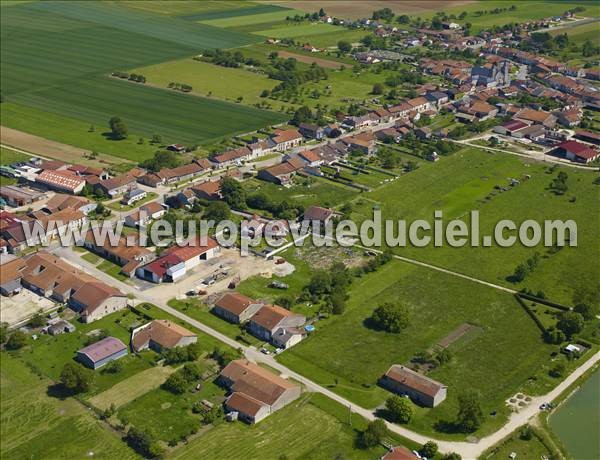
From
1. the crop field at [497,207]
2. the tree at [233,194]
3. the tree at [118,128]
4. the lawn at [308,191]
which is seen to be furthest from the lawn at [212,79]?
the crop field at [497,207]

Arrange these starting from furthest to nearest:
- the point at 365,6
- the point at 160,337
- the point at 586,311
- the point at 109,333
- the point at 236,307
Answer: the point at 365,6 < the point at 236,307 < the point at 586,311 < the point at 109,333 < the point at 160,337

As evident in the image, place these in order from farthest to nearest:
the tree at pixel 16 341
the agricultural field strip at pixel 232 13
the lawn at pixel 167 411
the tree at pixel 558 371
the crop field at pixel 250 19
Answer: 1. the agricultural field strip at pixel 232 13
2. the crop field at pixel 250 19
3. the tree at pixel 16 341
4. the tree at pixel 558 371
5. the lawn at pixel 167 411

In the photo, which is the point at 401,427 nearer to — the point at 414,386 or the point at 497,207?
the point at 414,386

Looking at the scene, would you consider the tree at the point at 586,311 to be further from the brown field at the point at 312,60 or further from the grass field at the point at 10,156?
the brown field at the point at 312,60

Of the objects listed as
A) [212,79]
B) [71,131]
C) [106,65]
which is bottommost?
[71,131]

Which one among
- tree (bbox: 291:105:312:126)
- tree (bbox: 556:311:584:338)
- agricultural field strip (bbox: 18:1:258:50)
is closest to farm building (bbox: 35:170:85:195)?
tree (bbox: 291:105:312:126)

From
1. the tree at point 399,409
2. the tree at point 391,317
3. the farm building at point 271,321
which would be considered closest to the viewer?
the tree at point 399,409

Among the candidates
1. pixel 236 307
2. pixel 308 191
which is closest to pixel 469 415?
pixel 236 307
